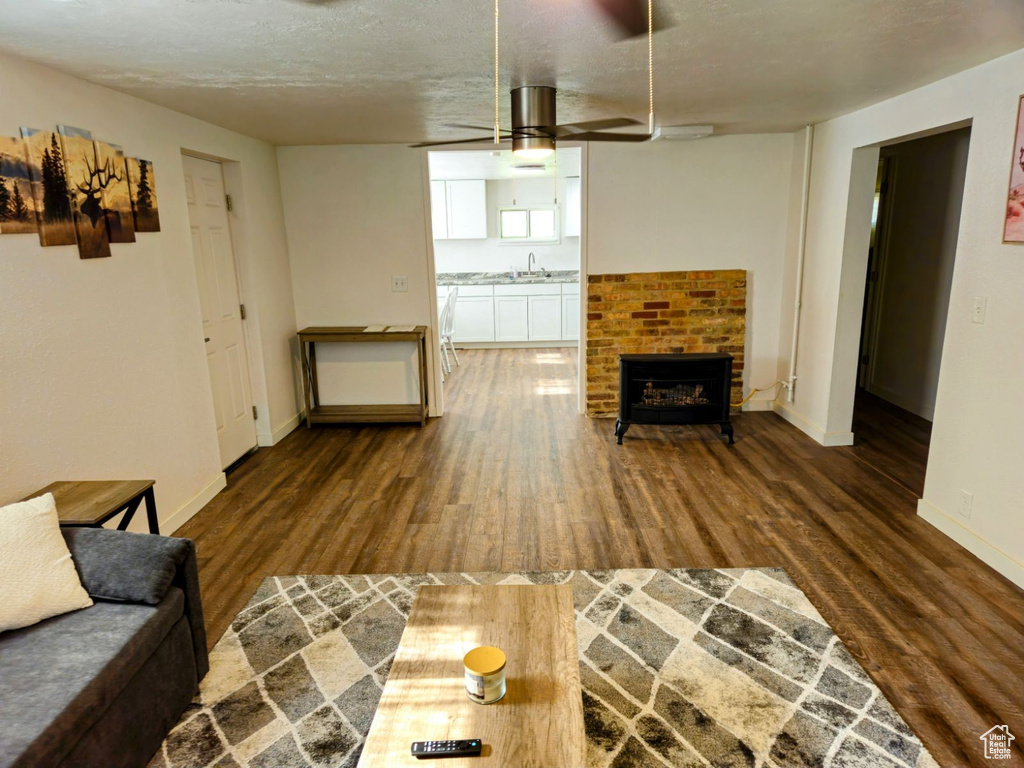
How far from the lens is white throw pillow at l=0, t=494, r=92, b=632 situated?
1.82 metres

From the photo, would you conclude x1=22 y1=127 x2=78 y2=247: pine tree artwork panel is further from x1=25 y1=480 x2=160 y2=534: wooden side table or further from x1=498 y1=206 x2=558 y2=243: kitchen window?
x1=498 y1=206 x2=558 y2=243: kitchen window

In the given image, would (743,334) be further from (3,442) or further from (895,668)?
(3,442)

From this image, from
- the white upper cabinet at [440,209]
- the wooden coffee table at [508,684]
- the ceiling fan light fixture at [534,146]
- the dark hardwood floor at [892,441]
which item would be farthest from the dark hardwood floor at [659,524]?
the white upper cabinet at [440,209]

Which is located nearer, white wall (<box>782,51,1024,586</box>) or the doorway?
white wall (<box>782,51,1024,586</box>)

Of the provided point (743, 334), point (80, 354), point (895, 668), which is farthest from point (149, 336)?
point (743, 334)

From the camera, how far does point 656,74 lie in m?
2.89

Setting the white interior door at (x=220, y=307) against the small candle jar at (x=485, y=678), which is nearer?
the small candle jar at (x=485, y=678)

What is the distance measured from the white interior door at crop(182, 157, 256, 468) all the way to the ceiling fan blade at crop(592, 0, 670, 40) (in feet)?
9.22

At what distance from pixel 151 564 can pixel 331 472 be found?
2268mm

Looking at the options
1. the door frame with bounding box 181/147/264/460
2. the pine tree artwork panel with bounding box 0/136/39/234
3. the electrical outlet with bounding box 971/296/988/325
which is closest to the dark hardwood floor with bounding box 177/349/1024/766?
the door frame with bounding box 181/147/264/460

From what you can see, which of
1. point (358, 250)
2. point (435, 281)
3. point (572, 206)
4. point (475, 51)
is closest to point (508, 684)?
point (475, 51)

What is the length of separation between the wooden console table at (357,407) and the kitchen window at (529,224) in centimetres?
413

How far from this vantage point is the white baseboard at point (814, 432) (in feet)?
14.7

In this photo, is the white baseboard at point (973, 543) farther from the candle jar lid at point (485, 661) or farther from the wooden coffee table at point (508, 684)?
the candle jar lid at point (485, 661)
